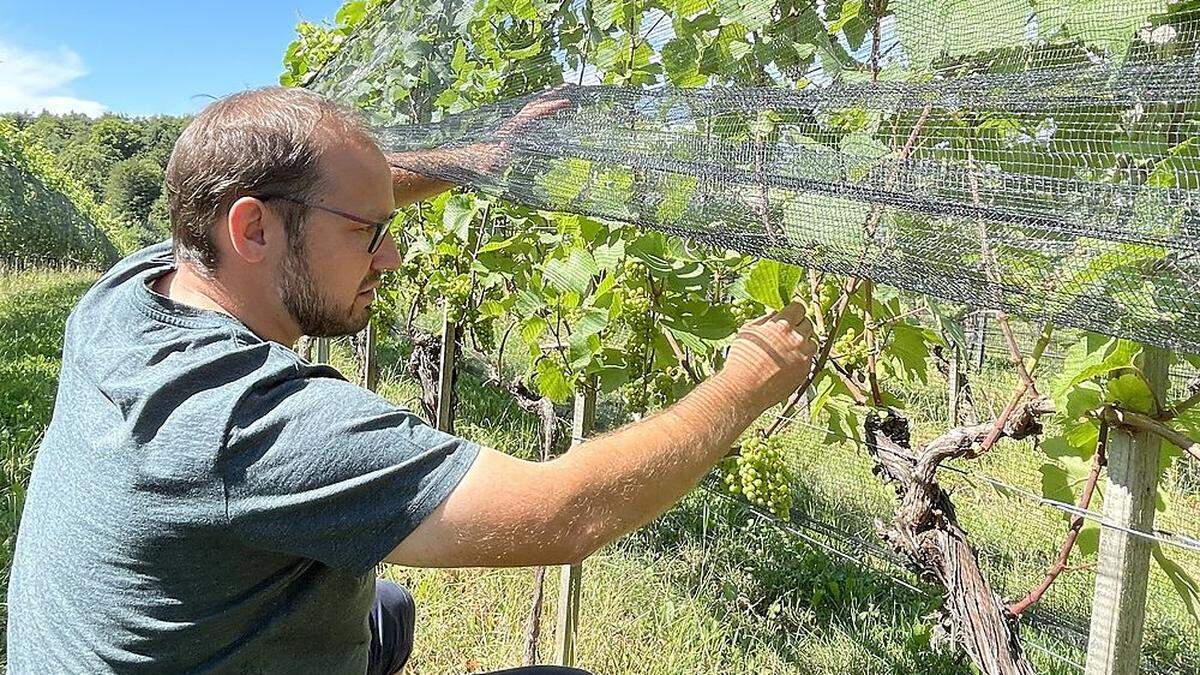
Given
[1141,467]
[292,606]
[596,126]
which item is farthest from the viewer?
[596,126]

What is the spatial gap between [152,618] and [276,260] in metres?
0.52

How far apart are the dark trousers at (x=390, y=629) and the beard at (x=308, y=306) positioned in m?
0.81

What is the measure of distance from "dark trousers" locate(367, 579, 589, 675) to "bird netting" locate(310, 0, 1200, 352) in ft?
3.22

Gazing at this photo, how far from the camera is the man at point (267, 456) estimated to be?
115cm

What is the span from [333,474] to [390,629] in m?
1.14

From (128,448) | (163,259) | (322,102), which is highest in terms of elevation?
(322,102)

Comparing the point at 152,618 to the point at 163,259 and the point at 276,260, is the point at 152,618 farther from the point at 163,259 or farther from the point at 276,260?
the point at 163,259

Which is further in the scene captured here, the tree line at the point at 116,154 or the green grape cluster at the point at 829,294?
the tree line at the point at 116,154

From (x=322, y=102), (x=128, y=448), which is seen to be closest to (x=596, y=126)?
(x=322, y=102)

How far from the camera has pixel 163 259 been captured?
169cm

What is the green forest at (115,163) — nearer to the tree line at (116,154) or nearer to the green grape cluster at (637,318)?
the tree line at (116,154)

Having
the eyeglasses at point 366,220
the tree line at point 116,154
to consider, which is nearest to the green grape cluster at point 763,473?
the eyeglasses at point 366,220

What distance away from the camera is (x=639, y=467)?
3.92 feet

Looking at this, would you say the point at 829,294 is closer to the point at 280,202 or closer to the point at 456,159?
the point at 456,159
